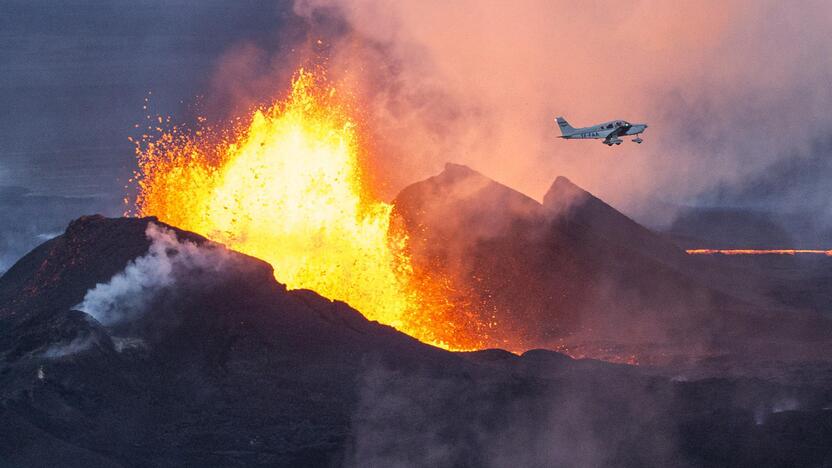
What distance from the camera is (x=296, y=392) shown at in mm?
36406

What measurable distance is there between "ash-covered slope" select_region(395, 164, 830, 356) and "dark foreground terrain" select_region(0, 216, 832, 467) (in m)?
6.32

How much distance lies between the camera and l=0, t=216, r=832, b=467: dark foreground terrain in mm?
35062

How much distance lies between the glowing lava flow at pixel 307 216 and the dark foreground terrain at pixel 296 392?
5685mm

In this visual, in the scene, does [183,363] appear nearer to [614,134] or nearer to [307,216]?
[307,216]

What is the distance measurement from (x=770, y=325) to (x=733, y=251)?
20.1 meters

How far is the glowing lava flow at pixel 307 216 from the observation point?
4597 centimetres

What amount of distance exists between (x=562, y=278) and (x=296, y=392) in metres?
16.3

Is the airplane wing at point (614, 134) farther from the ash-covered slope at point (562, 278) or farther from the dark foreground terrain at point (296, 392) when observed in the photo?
the dark foreground terrain at point (296, 392)

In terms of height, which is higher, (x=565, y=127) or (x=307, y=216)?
(x=565, y=127)

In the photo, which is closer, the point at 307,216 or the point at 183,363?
the point at 183,363

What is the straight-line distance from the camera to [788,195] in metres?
92.1

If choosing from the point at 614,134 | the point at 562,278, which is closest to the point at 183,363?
the point at 562,278

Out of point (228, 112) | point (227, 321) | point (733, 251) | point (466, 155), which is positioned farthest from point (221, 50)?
point (227, 321)

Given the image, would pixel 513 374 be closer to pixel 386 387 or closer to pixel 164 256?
pixel 386 387
